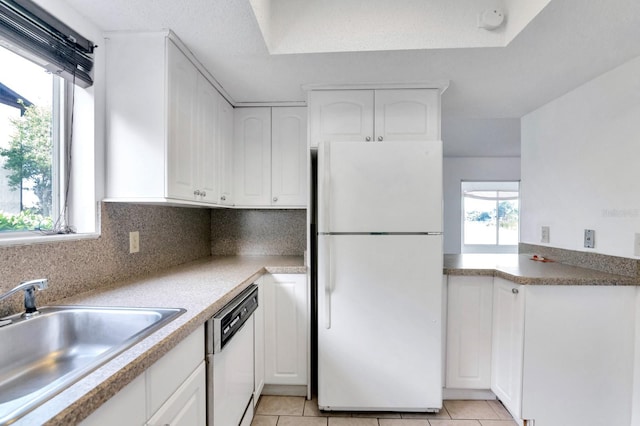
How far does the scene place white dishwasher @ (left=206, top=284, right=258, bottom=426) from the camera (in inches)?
46.9

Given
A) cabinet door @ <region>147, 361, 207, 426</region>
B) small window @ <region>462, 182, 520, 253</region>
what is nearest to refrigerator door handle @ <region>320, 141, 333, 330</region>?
cabinet door @ <region>147, 361, 207, 426</region>

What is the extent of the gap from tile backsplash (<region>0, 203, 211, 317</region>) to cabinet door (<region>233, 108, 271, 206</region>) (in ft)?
1.59

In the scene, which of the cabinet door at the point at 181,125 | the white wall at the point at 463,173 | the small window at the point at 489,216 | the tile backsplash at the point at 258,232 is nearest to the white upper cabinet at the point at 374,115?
the cabinet door at the point at 181,125

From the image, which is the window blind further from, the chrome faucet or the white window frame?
the chrome faucet

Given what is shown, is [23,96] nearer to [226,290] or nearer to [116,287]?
[116,287]

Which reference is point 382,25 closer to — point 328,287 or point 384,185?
point 384,185

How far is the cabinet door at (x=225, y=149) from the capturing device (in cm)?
215

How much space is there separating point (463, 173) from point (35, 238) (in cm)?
606

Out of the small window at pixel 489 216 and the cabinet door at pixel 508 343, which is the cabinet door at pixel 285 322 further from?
the small window at pixel 489 216

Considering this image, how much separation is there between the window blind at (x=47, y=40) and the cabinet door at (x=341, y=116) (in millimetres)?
1210

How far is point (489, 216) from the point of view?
6176 mm

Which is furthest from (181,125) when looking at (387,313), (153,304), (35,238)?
(387,313)

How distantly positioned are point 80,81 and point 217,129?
81 centimetres

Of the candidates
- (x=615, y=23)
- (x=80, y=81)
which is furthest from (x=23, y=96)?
(x=615, y=23)
